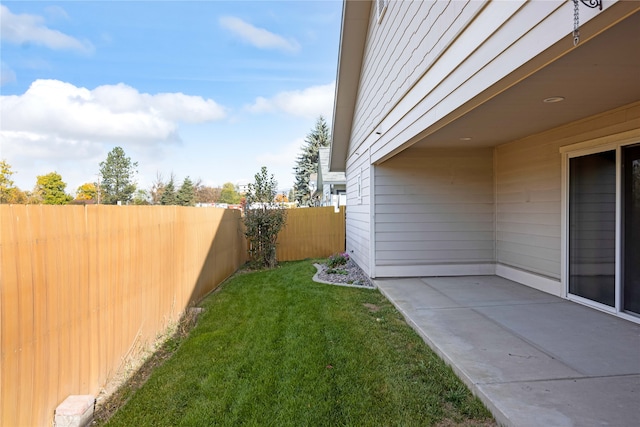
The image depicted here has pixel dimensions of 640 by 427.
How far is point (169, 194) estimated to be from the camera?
94.4 ft

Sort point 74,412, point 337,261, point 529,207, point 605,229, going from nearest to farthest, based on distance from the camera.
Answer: point 74,412, point 605,229, point 529,207, point 337,261

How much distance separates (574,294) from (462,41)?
160 inches

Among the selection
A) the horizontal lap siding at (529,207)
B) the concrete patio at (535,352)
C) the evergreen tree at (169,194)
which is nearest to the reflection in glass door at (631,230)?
the concrete patio at (535,352)

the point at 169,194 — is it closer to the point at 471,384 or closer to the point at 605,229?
the point at 605,229

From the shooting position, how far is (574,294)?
203 inches

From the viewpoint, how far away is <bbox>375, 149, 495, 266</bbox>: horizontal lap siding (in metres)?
7.16

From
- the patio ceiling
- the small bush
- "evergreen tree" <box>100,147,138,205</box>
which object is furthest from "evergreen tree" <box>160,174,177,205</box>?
the patio ceiling

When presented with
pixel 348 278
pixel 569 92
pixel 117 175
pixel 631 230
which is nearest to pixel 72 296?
pixel 569 92

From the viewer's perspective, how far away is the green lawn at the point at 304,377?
2.68 m

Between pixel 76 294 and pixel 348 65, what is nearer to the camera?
pixel 76 294

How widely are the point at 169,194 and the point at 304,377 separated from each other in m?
28.1

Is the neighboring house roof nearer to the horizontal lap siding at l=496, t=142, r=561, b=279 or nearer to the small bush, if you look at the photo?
the small bush

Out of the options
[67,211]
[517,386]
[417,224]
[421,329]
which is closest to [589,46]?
[517,386]

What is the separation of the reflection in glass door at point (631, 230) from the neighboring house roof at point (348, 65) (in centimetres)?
525
